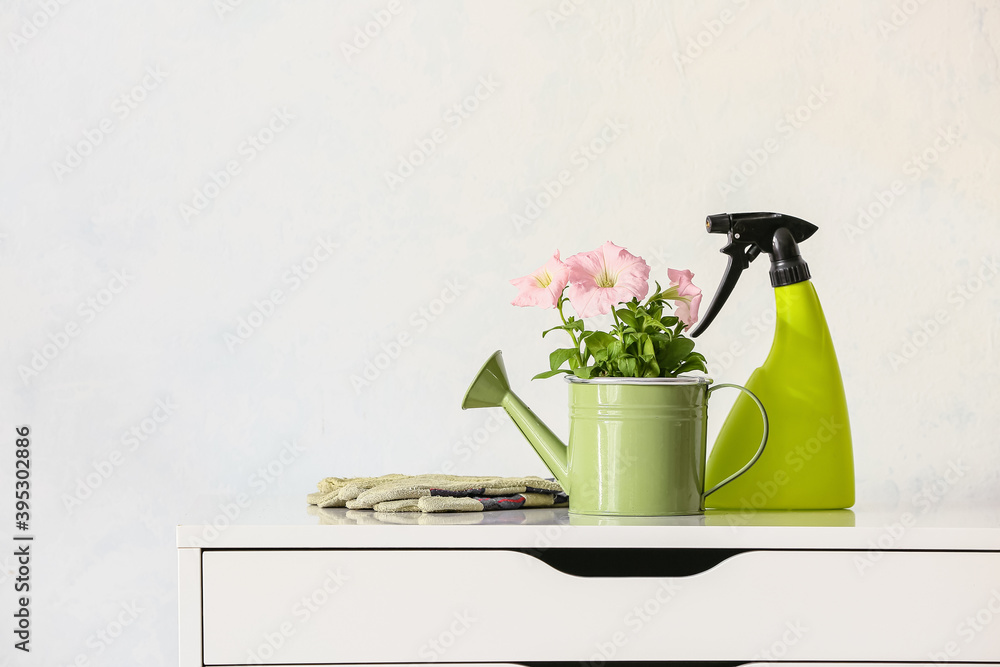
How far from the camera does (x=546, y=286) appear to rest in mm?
829

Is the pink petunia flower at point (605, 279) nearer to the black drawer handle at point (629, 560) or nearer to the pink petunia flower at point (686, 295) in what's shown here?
the pink petunia flower at point (686, 295)

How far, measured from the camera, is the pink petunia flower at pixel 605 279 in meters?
0.79

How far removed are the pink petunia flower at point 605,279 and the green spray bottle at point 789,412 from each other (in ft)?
0.50

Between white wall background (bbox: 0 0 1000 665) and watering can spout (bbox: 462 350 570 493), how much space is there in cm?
34

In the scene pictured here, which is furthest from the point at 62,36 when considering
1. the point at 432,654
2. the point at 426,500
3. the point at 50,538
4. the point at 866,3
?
the point at 866,3

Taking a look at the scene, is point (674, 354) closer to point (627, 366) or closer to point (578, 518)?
point (627, 366)

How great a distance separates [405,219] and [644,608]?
688 millimetres

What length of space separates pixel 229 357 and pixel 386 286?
0.81 ft

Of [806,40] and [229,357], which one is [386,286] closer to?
[229,357]

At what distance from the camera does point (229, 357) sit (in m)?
1.21

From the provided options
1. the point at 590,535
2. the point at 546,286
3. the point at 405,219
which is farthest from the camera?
the point at 405,219

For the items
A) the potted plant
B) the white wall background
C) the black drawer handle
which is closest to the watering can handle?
the potted plant

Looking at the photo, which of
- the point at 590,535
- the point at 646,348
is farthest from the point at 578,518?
the point at 646,348

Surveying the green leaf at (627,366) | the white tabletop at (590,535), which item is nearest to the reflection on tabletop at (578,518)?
the white tabletop at (590,535)
